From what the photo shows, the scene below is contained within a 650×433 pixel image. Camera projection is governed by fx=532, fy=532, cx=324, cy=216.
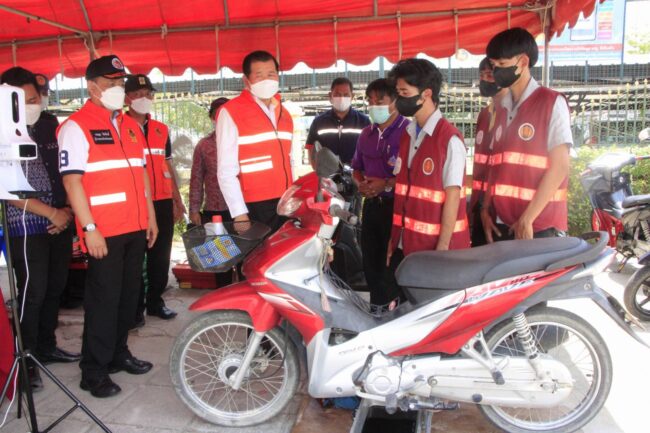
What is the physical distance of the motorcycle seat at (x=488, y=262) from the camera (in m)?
2.39

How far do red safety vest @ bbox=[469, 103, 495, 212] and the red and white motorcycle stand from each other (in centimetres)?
89

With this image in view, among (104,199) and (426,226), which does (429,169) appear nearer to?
(426,226)

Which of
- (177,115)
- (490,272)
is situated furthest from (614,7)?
(490,272)

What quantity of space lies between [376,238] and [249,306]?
4.72ft

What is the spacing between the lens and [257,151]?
3240 millimetres

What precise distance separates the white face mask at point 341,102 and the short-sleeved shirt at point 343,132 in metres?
0.10

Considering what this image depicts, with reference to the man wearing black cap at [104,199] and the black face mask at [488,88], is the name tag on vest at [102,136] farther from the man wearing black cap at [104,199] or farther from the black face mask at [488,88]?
the black face mask at [488,88]

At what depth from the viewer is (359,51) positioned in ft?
16.1

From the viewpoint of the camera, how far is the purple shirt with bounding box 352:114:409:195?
12.4ft

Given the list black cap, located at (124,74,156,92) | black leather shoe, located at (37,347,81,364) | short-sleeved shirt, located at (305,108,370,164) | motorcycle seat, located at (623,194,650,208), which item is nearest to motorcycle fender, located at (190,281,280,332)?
black leather shoe, located at (37,347,81,364)

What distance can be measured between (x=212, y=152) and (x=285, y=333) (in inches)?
93.3

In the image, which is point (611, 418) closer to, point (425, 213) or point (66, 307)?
point (425, 213)

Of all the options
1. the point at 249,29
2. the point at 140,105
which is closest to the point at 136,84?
the point at 140,105

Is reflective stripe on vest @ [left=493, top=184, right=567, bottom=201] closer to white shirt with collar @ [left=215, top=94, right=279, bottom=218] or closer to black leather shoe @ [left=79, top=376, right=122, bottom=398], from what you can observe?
white shirt with collar @ [left=215, top=94, right=279, bottom=218]
